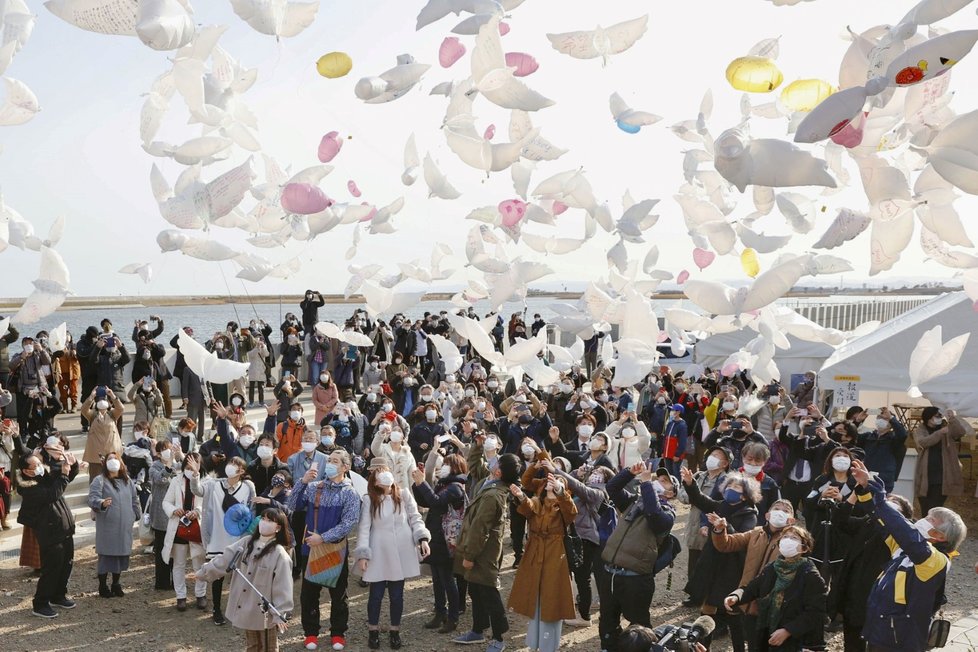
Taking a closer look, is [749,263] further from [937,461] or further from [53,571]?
[53,571]

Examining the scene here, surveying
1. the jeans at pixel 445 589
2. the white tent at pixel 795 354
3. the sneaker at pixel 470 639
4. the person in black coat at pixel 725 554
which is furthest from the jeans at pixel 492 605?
the white tent at pixel 795 354

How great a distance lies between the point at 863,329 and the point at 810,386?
1876 mm

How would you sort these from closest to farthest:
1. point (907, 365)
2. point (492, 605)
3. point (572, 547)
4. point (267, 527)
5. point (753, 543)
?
point (753, 543)
point (267, 527)
point (572, 547)
point (492, 605)
point (907, 365)

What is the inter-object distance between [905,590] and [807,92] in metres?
3.00

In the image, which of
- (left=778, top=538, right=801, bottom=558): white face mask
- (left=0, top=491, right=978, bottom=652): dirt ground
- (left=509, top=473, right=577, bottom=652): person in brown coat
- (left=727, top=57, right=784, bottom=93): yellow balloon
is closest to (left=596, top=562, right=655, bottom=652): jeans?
(left=509, top=473, right=577, bottom=652): person in brown coat

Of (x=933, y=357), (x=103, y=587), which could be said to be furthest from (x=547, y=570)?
(x=933, y=357)

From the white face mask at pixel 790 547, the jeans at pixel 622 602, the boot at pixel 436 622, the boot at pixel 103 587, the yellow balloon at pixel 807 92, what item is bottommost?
the boot at pixel 436 622

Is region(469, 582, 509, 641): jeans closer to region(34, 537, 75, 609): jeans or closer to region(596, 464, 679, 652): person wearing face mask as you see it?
region(596, 464, 679, 652): person wearing face mask

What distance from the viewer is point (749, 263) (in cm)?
868

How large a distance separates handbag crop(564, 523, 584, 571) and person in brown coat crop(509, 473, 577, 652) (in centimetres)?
4

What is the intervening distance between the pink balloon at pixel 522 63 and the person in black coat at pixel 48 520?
4.55m

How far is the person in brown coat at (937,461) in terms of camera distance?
9.00m

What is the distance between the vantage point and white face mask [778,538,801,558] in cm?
522

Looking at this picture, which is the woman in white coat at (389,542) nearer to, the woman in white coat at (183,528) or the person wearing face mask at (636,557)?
the person wearing face mask at (636,557)
